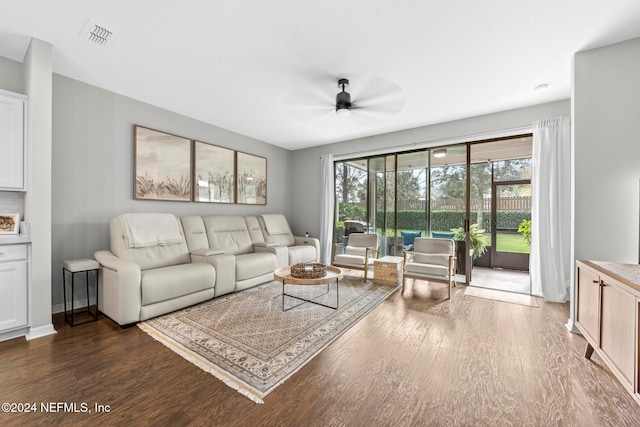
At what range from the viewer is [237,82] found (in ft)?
10.1

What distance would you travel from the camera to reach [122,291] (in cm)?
250

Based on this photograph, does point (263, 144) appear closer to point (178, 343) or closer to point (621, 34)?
point (178, 343)

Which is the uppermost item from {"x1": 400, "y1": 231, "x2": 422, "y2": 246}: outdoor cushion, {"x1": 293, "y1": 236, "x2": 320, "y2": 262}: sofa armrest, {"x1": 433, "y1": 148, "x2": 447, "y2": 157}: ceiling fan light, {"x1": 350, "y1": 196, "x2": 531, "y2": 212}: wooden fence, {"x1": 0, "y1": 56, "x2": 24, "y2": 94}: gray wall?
{"x1": 0, "y1": 56, "x2": 24, "y2": 94}: gray wall

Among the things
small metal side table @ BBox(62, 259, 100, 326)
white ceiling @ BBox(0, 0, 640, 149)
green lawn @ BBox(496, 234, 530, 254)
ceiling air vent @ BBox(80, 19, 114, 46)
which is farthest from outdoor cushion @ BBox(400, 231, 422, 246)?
ceiling air vent @ BBox(80, 19, 114, 46)

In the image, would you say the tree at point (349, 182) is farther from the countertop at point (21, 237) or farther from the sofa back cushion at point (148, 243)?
the countertop at point (21, 237)

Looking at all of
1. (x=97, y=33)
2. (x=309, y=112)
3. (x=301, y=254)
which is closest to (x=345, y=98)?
(x=309, y=112)

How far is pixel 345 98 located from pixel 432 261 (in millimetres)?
2526

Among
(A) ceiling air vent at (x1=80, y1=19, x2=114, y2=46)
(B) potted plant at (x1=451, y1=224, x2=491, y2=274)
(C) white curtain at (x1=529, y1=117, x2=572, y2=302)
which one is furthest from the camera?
(B) potted plant at (x1=451, y1=224, x2=491, y2=274)

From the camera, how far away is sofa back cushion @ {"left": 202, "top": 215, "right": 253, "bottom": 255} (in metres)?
4.12

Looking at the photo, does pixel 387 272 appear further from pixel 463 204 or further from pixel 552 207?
pixel 552 207

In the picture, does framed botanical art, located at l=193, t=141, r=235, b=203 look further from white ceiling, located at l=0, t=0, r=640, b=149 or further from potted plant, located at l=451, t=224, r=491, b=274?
potted plant, located at l=451, t=224, r=491, b=274

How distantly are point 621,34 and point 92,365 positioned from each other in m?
4.94

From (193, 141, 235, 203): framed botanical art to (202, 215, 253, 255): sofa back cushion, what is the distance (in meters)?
0.42

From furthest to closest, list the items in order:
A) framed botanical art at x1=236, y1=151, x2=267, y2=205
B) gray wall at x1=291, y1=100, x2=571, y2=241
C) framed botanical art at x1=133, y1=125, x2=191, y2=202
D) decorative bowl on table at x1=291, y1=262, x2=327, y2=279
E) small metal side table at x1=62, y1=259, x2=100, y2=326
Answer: framed botanical art at x1=236, y1=151, x2=267, y2=205 → gray wall at x1=291, y1=100, x2=571, y2=241 → framed botanical art at x1=133, y1=125, x2=191, y2=202 → decorative bowl on table at x1=291, y1=262, x2=327, y2=279 → small metal side table at x1=62, y1=259, x2=100, y2=326
